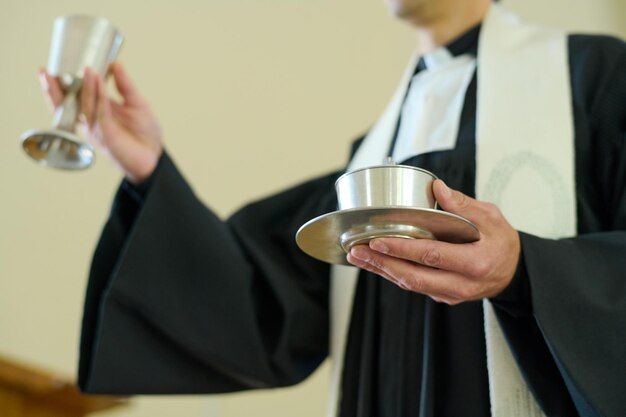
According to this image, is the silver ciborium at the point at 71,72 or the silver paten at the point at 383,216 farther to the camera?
the silver ciborium at the point at 71,72

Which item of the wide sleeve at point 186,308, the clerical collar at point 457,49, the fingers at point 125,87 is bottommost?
the wide sleeve at point 186,308

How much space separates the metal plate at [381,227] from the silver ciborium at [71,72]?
0.61 metres

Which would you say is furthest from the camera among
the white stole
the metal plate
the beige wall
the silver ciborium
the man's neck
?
the beige wall

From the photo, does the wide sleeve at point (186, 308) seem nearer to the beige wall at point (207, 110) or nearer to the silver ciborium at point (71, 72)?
the silver ciborium at point (71, 72)

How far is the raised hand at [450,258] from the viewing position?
0.82m

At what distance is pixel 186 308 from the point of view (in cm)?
143

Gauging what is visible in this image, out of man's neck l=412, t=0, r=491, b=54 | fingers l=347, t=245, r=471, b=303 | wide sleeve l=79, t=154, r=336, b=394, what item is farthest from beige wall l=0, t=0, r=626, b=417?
fingers l=347, t=245, r=471, b=303

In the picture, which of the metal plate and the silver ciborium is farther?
the silver ciborium

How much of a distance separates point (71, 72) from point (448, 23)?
75cm

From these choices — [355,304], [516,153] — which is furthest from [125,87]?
[516,153]

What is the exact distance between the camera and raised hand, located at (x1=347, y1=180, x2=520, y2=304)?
0.82 metres

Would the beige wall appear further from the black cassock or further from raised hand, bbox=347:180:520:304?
raised hand, bbox=347:180:520:304

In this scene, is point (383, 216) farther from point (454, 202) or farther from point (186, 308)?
point (186, 308)

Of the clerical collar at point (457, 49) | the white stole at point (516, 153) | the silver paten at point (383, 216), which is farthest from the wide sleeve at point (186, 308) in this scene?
the silver paten at point (383, 216)
